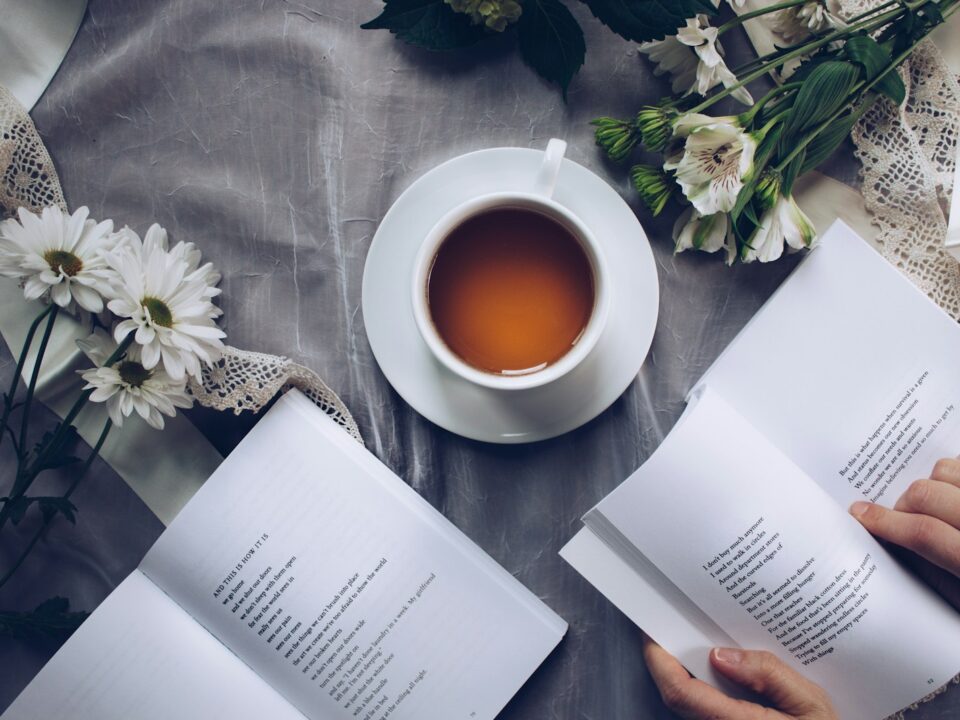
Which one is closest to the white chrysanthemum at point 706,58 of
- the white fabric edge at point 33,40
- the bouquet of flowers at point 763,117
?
the bouquet of flowers at point 763,117

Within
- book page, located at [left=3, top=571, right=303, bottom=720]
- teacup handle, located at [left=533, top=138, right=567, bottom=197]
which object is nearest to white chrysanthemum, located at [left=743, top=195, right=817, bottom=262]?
teacup handle, located at [left=533, top=138, right=567, bottom=197]

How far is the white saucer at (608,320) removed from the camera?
27.2 inches

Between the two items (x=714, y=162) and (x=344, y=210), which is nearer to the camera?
(x=714, y=162)

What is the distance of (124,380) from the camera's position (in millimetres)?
672

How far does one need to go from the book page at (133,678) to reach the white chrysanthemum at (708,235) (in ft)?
2.07

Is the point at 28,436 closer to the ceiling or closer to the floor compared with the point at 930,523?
closer to the floor

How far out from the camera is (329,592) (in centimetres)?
71

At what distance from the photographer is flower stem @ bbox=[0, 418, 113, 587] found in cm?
70

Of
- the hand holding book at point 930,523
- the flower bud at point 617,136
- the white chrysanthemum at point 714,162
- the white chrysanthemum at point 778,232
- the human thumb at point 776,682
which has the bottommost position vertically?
the human thumb at point 776,682

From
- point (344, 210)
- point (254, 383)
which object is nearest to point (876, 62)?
point (344, 210)

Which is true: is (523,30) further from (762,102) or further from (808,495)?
(808,495)

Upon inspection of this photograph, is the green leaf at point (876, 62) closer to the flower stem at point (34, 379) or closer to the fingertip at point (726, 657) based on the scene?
the fingertip at point (726, 657)

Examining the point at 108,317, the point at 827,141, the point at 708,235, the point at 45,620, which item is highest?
the point at 827,141

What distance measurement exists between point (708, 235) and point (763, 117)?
13cm
